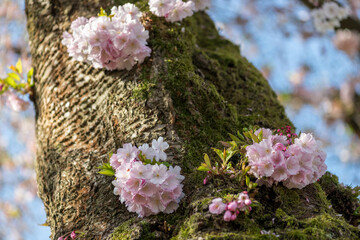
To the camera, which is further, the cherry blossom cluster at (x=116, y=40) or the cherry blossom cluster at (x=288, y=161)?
the cherry blossom cluster at (x=116, y=40)

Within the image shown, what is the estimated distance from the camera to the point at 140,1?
2.42m

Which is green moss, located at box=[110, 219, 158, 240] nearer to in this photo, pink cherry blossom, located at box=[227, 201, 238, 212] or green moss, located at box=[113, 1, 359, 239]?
green moss, located at box=[113, 1, 359, 239]

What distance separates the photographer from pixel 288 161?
5.07 ft

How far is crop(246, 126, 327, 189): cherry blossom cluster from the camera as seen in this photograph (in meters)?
1.51

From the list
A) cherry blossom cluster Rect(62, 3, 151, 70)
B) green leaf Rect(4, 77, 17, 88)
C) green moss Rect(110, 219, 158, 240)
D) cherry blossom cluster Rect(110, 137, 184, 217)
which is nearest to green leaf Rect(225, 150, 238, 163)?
cherry blossom cluster Rect(110, 137, 184, 217)

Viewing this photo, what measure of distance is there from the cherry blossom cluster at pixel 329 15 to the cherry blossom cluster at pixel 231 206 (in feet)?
10.6

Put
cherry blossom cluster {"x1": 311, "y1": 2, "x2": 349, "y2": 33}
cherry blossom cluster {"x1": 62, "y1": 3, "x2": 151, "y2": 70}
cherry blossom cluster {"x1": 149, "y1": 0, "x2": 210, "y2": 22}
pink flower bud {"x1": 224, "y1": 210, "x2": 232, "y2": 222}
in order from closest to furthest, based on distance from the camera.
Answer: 1. pink flower bud {"x1": 224, "y1": 210, "x2": 232, "y2": 222}
2. cherry blossom cluster {"x1": 62, "y1": 3, "x2": 151, "y2": 70}
3. cherry blossom cluster {"x1": 149, "y1": 0, "x2": 210, "y2": 22}
4. cherry blossom cluster {"x1": 311, "y1": 2, "x2": 349, "y2": 33}

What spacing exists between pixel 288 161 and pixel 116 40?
41.7 inches

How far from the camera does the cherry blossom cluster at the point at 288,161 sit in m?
1.51

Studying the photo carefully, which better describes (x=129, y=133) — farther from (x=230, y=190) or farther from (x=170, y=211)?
(x=230, y=190)

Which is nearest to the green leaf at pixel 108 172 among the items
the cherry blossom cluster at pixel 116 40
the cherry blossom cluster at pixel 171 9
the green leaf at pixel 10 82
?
the cherry blossom cluster at pixel 116 40

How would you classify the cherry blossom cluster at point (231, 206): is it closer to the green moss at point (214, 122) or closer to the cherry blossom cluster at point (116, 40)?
the green moss at point (214, 122)

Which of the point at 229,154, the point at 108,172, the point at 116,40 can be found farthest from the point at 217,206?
the point at 116,40

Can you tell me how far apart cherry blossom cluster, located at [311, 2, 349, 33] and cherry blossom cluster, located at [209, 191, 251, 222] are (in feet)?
10.6
